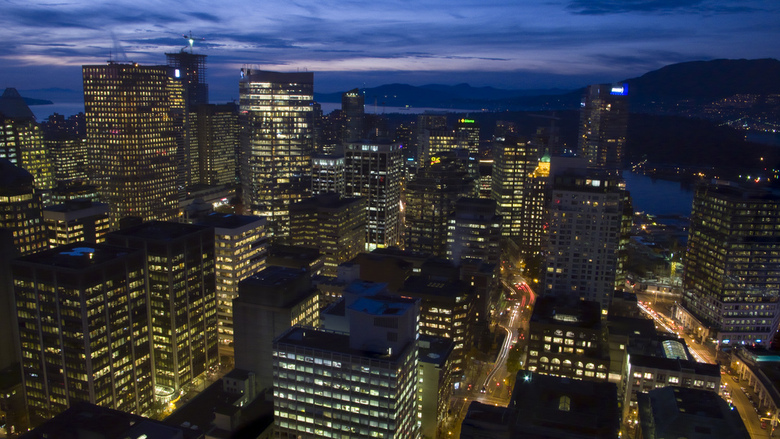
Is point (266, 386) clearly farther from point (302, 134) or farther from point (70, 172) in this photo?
point (70, 172)

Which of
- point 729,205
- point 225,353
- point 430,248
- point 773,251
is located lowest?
point 225,353

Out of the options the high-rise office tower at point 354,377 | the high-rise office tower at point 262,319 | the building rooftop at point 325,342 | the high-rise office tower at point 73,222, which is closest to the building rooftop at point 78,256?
the high-rise office tower at point 262,319

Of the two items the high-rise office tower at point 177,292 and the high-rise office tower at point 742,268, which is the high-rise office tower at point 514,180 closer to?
the high-rise office tower at point 742,268

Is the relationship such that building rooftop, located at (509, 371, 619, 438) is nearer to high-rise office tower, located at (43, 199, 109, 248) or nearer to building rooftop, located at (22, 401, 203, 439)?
building rooftop, located at (22, 401, 203, 439)

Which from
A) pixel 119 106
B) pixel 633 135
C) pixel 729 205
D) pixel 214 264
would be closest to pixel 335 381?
pixel 214 264

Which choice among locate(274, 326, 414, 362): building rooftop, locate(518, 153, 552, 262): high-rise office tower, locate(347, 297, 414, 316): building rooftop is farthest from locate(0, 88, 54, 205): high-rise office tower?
locate(518, 153, 552, 262): high-rise office tower

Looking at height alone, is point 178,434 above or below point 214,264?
below

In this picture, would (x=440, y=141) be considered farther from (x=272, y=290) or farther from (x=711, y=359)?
(x=272, y=290)
